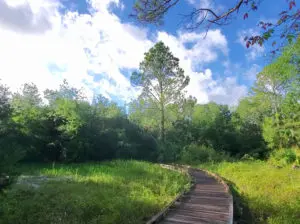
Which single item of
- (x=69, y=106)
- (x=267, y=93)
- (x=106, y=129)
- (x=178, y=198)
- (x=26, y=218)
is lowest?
(x=26, y=218)

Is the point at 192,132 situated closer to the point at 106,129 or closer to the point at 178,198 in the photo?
the point at 106,129

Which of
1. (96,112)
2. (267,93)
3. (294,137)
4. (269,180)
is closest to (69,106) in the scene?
(96,112)

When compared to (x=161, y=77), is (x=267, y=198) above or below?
below

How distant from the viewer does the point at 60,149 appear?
63.7ft

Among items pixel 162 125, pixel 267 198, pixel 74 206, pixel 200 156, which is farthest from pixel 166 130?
pixel 74 206

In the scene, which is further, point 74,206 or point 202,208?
point 202,208

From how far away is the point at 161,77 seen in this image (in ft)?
79.0

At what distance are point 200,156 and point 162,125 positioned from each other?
5225mm

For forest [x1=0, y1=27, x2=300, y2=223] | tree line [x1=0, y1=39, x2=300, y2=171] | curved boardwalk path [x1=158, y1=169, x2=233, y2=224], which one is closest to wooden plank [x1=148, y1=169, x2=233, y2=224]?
curved boardwalk path [x1=158, y1=169, x2=233, y2=224]

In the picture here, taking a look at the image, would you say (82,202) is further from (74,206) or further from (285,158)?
(285,158)

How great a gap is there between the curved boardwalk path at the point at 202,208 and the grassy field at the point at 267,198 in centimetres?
55

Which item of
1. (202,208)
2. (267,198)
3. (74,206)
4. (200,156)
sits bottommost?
(74,206)

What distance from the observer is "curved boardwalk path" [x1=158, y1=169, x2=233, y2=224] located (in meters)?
5.74

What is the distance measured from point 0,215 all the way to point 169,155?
18.1 m
